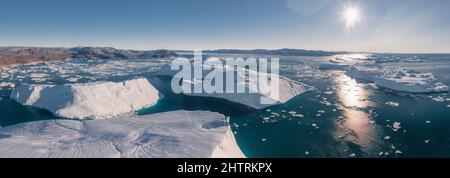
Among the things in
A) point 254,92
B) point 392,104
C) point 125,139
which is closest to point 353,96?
point 392,104

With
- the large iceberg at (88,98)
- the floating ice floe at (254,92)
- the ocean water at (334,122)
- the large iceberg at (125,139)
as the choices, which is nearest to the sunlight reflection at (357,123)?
the ocean water at (334,122)

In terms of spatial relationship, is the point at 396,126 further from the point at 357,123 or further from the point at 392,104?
the point at 392,104

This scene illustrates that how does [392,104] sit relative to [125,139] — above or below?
above

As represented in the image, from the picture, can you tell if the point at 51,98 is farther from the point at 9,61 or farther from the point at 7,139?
the point at 9,61

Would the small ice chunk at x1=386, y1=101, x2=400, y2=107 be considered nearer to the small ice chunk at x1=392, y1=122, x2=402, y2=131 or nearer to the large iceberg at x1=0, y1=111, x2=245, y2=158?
the small ice chunk at x1=392, y1=122, x2=402, y2=131

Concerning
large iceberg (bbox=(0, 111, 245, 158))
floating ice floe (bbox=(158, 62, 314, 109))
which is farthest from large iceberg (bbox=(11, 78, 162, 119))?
floating ice floe (bbox=(158, 62, 314, 109))
